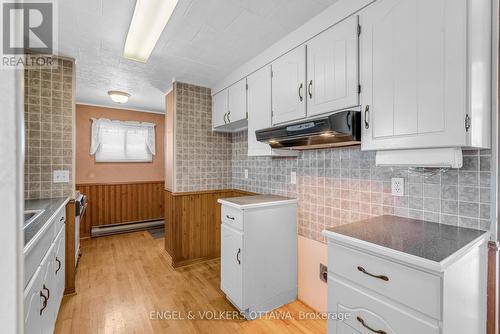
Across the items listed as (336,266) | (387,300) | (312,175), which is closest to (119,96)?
(312,175)

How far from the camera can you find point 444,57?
104cm

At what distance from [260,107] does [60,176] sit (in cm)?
202

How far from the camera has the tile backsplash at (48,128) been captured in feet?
6.97

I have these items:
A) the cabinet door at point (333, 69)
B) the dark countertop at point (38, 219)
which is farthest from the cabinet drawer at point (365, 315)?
the dark countertop at point (38, 219)

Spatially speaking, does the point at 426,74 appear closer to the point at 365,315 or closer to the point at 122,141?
the point at 365,315

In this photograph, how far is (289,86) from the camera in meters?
1.86

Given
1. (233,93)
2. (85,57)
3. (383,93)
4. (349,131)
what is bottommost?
(349,131)

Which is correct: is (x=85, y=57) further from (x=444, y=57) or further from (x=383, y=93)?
(x=444, y=57)

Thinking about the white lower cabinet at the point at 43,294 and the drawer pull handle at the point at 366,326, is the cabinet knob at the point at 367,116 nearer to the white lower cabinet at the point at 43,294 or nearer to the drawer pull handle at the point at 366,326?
the drawer pull handle at the point at 366,326

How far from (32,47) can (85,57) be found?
15.4 inches

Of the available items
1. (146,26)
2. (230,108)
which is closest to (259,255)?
(230,108)

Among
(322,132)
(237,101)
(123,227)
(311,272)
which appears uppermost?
(237,101)

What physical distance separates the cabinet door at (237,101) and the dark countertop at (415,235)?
159 centimetres

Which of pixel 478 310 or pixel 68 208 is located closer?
pixel 478 310
